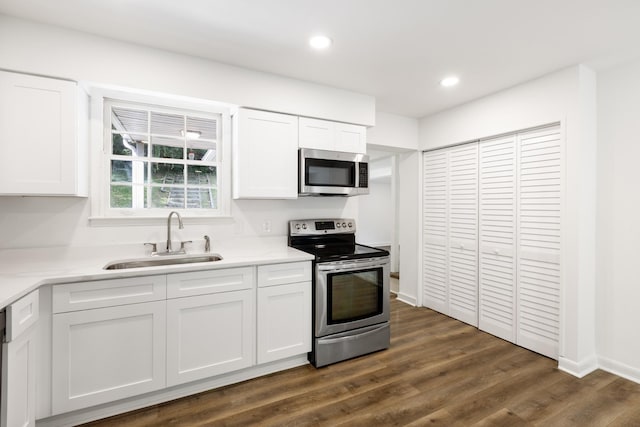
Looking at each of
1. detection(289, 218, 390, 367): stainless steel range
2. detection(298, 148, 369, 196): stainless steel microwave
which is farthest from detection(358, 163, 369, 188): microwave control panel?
detection(289, 218, 390, 367): stainless steel range

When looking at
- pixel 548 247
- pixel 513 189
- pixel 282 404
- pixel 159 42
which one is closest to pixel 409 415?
pixel 282 404

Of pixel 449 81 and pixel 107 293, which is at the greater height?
pixel 449 81

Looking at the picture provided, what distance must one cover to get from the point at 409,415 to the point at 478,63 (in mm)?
2687

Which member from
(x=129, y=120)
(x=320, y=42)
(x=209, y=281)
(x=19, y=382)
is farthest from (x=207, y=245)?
(x=320, y=42)

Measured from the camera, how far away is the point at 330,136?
298 centimetres

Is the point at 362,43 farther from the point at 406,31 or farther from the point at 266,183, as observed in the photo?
the point at 266,183

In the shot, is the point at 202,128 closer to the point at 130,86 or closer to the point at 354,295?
the point at 130,86

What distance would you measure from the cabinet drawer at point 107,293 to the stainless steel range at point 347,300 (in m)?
1.19

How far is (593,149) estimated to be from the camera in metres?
2.55

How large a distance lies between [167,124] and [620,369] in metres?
4.29

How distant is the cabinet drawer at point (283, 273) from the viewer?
237 centimetres

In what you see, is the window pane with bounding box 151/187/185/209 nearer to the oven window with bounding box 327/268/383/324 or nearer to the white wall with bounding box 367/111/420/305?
the oven window with bounding box 327/268/383/324

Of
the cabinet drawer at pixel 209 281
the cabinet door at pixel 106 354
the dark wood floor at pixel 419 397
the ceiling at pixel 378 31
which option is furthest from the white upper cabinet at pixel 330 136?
the dark wood floor at pixel 419 397

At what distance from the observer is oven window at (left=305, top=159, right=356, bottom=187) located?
9.27ft
